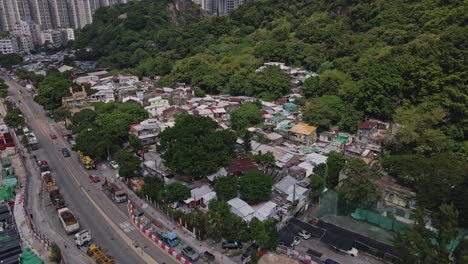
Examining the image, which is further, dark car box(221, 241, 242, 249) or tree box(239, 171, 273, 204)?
tree box(239, 171, 273, 204)

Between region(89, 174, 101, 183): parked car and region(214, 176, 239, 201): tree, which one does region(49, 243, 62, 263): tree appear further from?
region(214, 176, 239, 201): tree

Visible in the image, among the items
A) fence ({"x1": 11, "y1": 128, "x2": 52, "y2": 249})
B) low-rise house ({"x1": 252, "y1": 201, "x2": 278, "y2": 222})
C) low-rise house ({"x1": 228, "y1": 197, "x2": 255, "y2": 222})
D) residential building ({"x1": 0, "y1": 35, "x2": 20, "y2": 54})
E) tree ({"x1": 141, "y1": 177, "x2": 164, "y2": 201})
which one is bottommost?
fence ({"x1": 11, "y1": 128, "x2": 52, "y2": 249})

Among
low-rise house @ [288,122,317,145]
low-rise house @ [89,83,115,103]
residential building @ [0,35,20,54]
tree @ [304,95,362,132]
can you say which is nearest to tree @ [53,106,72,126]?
low-rise house @ [89,83,115,103]

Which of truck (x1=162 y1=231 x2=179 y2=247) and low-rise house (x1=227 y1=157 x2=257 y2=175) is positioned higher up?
low-rise house (x1=227 y1=157 x2=257 y2=175)

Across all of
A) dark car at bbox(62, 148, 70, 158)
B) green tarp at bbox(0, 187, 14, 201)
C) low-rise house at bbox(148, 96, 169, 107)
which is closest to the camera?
green tarp at bbox(0, 187, 14, 201)

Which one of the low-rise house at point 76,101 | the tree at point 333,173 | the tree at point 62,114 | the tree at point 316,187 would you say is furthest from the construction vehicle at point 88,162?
the tree at point 333,173

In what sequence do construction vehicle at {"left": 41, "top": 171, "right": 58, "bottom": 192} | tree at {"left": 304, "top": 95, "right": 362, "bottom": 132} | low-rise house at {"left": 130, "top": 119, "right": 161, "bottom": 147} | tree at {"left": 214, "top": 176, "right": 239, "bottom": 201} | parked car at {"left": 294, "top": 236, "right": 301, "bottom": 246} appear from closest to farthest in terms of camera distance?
parked car at {"left": 294, "top": 236, "right": 301, "bottom": 246} → tree at {"left": 214, "top": 176, "right": 239, "bottom": 201} → construction vehicle at {"left": 41, "top": 171, "right": 58, "bottom": 192} → tree at {"left": 304, "top": 95, "right": 362, "bottom": 132} → low-rise house at {"left": 130, "top": 119, "right": 161, "bottom": 147}

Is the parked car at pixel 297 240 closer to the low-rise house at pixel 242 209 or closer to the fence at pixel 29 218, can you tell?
the low-rise house at pixel 242 209

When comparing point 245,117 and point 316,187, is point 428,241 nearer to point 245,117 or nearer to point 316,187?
point 316,187
